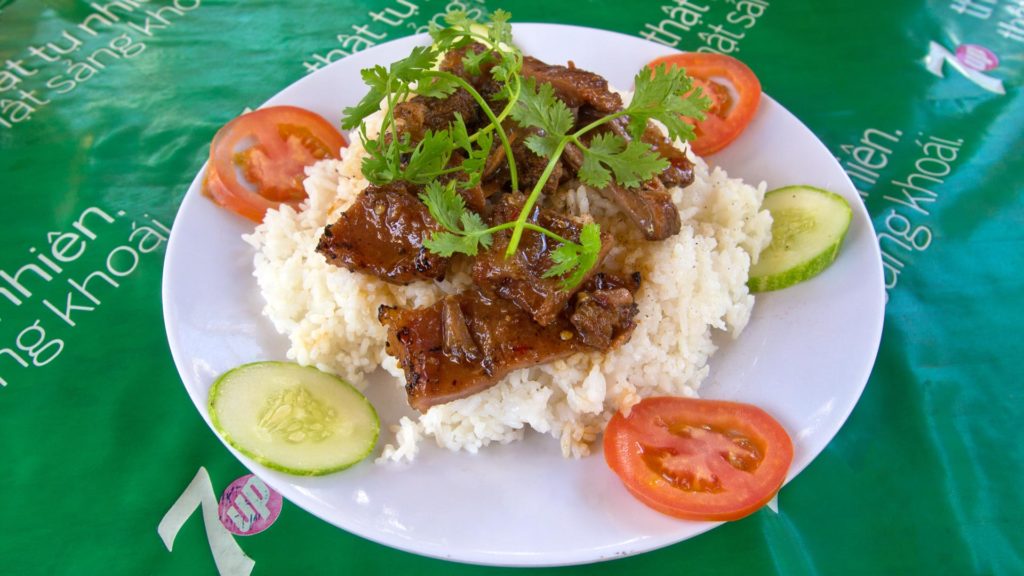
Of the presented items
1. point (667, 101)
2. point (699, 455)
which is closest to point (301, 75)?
point (667, 101)

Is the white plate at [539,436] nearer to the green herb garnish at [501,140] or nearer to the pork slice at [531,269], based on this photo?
the pork slice at [531,269]

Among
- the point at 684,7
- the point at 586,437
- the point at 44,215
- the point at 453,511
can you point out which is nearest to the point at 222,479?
the point at 453,511

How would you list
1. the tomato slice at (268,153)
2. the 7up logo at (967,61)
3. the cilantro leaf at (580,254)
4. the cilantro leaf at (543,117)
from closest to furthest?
the cilantro leaf at (580,254) → the cilantro leaf at (543,117) → the tomato slice at (268,153) → the 7up logo at (967,61)

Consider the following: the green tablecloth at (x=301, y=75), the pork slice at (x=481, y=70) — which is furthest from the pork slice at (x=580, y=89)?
the green tablecloth at (x=301, y=75)

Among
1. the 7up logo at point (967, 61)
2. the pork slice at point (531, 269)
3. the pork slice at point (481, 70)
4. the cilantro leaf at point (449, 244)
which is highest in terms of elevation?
the pork slice at point (481, 70)

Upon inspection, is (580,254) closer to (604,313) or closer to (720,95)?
(604,313)

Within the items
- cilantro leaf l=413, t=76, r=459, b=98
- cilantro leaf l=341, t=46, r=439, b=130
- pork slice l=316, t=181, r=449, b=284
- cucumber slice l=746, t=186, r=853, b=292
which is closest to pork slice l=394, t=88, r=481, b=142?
cilantro leaf l=413, t=76, r=459, b=98

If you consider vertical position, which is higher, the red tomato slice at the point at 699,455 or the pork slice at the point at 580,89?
the pork slice at the point at 580,89
